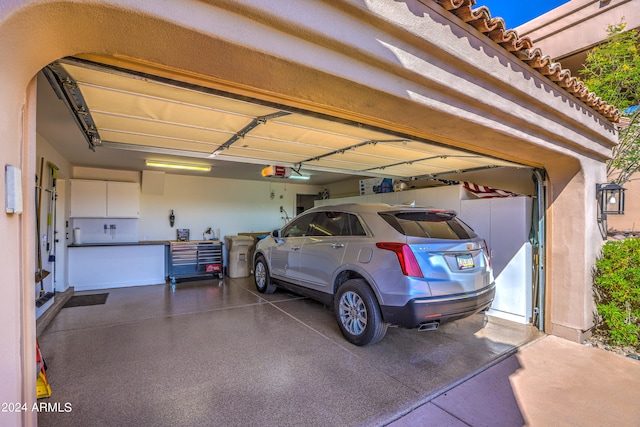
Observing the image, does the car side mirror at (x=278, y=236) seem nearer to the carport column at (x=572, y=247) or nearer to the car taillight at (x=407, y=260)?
the car taillight at (x=407, y=260)

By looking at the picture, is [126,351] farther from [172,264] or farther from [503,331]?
[503,331]

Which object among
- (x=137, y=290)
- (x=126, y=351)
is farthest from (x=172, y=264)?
(x=126, y=351)

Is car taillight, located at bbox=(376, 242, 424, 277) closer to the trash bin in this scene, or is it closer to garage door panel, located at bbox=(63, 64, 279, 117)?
garage door panel, located at bbox=(63, 64, 279, 117)

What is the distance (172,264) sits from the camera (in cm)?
718

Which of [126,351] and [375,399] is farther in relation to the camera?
[126,351]

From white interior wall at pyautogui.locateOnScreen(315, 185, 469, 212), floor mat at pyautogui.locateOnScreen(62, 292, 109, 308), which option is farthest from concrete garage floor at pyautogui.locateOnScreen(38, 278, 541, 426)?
white interior wall at pyautogui.locateOnScreen(315, 185, 469, 212)

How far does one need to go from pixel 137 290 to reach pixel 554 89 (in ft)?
25.5

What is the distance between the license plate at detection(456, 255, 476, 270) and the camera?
3369mm

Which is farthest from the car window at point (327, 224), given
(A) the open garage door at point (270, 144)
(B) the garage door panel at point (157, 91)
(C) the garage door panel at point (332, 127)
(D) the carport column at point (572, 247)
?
(D) the carport column at point (572, 247)

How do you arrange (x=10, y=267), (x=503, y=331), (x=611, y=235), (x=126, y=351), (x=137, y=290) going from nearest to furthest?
(x=10, y=267)
(x=126, y=351)
(x=503, y=331)
(x=611, y=235)
(x=137, y=290)

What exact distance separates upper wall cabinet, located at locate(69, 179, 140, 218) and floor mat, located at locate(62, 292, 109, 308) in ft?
5.80

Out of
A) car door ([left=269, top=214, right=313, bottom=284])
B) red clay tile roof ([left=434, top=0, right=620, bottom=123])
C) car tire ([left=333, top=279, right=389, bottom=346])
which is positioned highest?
red clay tile roof ([left=434, top=0, right=620, bottom=123])

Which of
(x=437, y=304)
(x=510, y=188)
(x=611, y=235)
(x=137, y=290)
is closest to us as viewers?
(x=437, y=304)

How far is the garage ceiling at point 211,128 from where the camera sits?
7.23 feet
